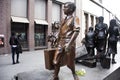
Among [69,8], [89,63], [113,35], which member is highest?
[69,8]

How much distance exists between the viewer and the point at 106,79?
7.45 meters

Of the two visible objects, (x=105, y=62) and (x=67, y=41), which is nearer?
(x=67, y=41)

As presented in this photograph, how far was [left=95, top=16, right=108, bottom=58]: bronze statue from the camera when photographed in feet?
31.6

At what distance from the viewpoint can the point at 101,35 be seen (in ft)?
31.5

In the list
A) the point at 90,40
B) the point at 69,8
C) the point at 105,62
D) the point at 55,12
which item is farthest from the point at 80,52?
the point at 55,12

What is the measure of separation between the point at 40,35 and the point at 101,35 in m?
14.2

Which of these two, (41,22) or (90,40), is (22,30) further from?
(90,40)

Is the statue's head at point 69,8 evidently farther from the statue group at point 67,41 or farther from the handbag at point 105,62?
the handbag at point 105,62

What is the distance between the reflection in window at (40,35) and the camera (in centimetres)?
2267

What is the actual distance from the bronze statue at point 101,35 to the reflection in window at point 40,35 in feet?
43.2

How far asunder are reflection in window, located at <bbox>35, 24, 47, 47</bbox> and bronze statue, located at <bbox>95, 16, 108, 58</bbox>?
1316 cm

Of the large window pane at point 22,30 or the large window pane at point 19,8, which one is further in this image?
the large window pane at point 22,30

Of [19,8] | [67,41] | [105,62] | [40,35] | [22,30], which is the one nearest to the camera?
[67,41]

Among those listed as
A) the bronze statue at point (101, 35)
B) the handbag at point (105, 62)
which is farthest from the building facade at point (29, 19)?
the handbag at point (105, 62)
